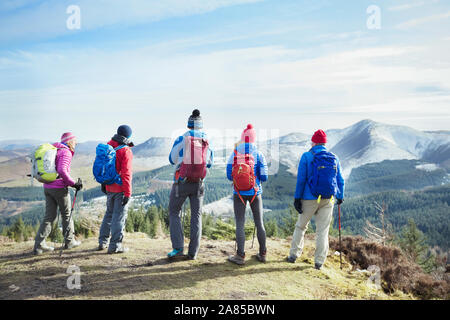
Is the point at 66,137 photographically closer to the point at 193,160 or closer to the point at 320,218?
the point at 193,160

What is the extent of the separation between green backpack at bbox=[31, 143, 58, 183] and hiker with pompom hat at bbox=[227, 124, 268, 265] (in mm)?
4544

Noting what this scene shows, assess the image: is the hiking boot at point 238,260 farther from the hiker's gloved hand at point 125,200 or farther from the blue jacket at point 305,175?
the hiker's gloved hand at point 125,200

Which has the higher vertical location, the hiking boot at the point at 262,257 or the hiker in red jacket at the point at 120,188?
the hiker in red jacket at the point at 120,188

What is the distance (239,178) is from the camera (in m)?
7.78

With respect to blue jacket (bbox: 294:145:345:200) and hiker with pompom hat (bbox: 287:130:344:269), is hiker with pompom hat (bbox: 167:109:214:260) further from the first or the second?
hiker with pompom hat (bbox: 287:130:344:269)

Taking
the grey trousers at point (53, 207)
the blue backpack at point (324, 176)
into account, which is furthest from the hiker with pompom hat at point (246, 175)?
the grey trousers at point (53, 207)

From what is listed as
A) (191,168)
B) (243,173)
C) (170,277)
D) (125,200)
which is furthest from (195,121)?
→ (170,277)

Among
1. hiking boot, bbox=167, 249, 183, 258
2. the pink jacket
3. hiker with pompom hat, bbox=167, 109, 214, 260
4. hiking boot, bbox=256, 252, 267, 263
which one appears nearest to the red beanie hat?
hiker with pompom hat, bbox=167, 109, 214, 260

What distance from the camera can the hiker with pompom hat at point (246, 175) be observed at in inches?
306

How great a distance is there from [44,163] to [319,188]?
273 inches

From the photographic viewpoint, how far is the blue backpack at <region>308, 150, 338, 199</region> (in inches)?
305

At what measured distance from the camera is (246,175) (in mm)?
7758
